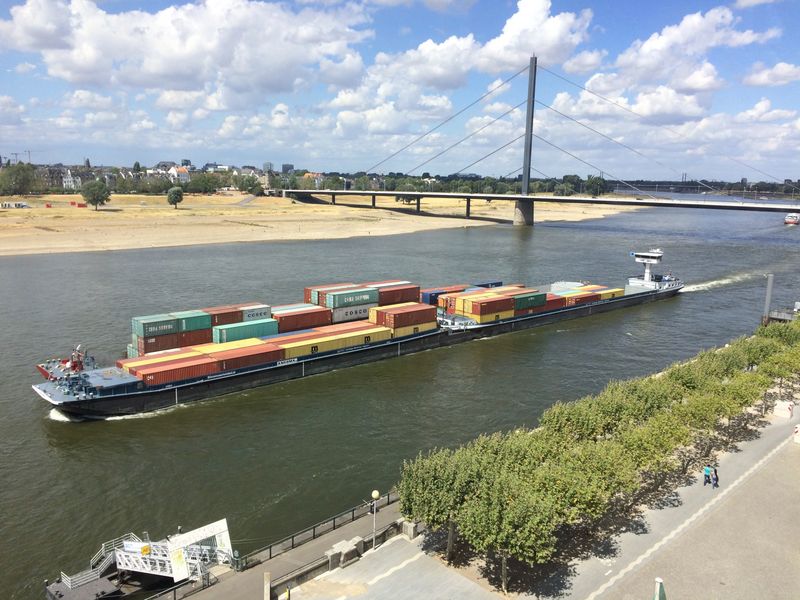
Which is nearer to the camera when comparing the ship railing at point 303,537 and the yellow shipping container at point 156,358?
the ship railing at point 303,537

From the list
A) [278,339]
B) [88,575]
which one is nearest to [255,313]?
[278,339]

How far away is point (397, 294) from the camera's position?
61.6 metres

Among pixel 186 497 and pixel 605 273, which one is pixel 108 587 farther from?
pixel 605 273

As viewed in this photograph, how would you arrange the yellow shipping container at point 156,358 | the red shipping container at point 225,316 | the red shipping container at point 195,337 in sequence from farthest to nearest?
the red shipping container at point 225,316
the red shipping container at point 195,337
the yellow shipping container at point 156,358

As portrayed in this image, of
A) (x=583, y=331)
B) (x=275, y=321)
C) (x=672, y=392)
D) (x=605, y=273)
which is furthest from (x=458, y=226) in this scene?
(x=672, y=392)

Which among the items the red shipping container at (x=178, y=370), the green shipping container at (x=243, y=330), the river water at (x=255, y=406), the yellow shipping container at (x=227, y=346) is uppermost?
the green shipping container at (x=243, y=330)

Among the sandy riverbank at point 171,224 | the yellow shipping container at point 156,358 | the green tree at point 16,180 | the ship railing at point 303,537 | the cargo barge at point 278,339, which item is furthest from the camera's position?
the green tree at point 16,180

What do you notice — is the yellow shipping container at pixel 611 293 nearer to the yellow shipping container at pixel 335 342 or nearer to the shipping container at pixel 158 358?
the yellow shipping container at pixel 335 342

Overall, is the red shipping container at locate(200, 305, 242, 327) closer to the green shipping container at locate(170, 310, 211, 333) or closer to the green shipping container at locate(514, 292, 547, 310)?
the green shipping container at locate(170, 310, 211, 333)

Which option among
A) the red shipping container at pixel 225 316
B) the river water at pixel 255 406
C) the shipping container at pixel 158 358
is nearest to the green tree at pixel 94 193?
the river water at pixel 255 406

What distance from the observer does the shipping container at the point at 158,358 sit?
1698 inches

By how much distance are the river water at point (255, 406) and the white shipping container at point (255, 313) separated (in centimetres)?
933

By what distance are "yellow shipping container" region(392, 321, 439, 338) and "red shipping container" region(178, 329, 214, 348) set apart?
1633cm

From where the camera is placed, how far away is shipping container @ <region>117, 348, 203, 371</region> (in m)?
43.1
